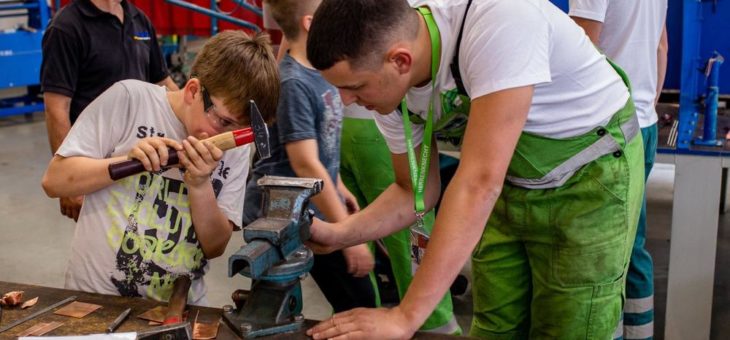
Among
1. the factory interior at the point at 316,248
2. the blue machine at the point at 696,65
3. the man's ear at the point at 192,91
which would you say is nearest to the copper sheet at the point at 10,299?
the factory interior at the point at 316,248

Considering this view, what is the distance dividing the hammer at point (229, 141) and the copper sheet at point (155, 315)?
9.9 inches

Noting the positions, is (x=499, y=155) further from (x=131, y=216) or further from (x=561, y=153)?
(x=131, y=216)

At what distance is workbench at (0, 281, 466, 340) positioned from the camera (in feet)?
4.68

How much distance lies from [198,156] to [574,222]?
0.72 metres

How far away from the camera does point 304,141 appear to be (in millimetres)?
2162

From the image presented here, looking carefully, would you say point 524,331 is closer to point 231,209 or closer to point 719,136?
point 231,209

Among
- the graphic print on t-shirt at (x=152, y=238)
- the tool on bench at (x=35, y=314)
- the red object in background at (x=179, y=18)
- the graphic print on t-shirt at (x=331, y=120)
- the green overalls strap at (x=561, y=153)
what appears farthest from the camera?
the red object in background at (x=179, y=18)

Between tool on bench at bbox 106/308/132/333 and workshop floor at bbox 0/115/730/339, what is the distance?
5.74ft

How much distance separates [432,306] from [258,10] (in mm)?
4708

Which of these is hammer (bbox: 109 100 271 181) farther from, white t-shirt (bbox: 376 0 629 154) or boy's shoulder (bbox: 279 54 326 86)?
boy's shoulder (bbox: 279 54 326 86)

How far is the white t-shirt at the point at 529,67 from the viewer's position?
1331mm

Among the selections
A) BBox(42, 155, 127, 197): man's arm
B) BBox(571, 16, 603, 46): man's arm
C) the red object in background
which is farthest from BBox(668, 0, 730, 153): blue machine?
the red object in background

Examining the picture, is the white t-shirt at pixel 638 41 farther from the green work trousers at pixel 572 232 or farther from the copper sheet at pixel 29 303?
the copper sheet at pixel 29 303

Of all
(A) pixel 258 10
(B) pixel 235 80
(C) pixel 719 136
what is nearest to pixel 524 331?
(B) pixel 235 80
